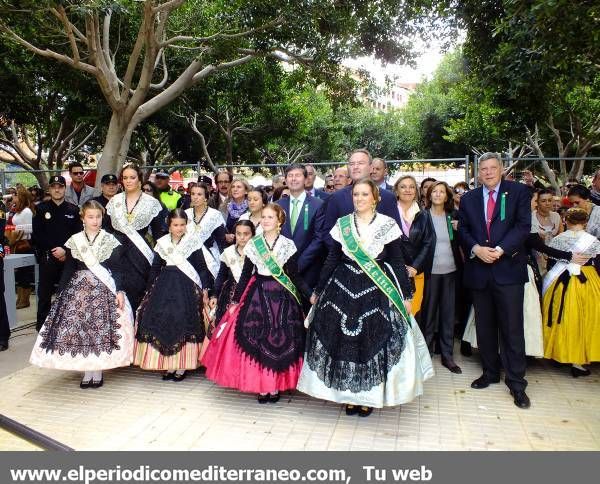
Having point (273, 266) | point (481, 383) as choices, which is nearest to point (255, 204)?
point (273, 266)

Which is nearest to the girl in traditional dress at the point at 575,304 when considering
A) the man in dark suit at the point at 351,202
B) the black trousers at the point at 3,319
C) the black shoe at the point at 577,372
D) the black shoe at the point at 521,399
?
the black shoe at the point at 577,372

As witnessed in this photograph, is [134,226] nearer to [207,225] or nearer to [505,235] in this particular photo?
[207,225]

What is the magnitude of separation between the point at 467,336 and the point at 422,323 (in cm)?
47

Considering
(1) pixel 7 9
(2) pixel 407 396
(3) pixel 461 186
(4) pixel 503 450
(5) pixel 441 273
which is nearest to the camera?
(4) pixel 503 450

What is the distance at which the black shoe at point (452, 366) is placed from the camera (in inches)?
194

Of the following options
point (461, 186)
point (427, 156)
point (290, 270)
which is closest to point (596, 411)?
point (290, 270)

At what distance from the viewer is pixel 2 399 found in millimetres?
4391

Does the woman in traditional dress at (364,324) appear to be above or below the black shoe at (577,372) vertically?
above

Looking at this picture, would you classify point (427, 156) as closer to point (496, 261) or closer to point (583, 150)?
point (583, 150)

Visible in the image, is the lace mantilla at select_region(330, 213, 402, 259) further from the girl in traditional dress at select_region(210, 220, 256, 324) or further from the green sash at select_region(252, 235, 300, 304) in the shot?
the girl in traditional dress at select_region(210, 220, 256, 324)

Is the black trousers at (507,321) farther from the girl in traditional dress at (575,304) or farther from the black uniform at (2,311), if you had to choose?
the black uniform at (2,311)

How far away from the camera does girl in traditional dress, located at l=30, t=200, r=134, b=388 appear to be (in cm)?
438

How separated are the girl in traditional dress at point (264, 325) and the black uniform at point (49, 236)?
105 inches

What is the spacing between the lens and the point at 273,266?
422cm
